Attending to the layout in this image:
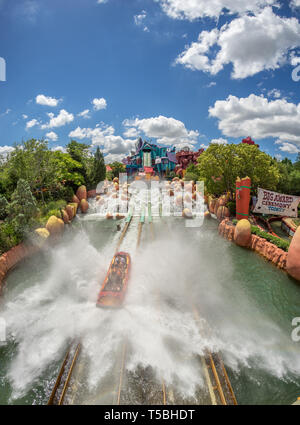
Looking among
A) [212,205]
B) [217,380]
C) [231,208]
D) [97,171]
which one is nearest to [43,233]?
[217,380]

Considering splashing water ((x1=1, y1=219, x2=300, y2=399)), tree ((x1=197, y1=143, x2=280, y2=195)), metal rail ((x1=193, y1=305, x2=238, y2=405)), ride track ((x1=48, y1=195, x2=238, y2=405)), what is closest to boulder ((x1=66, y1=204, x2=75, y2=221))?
splashing water ((x1=1, y1=219, x2=300, y2=399))

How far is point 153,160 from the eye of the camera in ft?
167

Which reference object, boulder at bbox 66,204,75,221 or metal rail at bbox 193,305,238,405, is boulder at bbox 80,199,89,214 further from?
metal rail at bbox 193,305,238,405

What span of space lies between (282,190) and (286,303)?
1696cm

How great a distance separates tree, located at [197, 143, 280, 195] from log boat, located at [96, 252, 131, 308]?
1332 centimetres

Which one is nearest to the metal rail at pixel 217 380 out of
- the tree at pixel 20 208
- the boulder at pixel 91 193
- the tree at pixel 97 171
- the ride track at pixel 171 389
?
the ride track at pixel 171 389

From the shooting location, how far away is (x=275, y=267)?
11.6 meters

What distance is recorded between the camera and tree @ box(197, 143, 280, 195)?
17234 mm

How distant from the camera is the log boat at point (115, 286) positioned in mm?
7957

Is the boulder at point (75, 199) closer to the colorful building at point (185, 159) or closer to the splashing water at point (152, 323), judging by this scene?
the splashing water at point (152, 323)

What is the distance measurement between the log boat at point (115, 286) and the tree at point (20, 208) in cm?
680

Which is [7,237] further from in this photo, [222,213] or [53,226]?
[222,213]

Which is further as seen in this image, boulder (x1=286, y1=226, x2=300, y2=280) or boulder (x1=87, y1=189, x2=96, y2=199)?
boulder (x1=87, y1=189, x2=96, y2=199)
